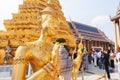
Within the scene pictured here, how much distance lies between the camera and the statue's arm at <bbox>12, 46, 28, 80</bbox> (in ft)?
6.11

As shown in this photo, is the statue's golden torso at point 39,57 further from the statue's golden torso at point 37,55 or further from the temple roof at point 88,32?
the temple roof at point 88,32

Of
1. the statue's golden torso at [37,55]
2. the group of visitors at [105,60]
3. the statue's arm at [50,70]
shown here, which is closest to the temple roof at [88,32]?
the group of visitors at [105,60]

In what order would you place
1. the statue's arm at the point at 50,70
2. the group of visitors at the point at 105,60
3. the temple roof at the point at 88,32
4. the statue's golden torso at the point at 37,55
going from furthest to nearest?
1. the temple roof at the point at 88,32
2. the group of visitors at the point at 105,60
3. the statue's golden torso at the point at 37,55
4. the statue's arm at the point at 50,70

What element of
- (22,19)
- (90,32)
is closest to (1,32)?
(22,19)

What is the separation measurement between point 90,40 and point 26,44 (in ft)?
133

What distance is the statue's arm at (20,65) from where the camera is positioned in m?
1.86

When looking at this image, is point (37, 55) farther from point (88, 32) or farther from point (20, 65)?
point (88, 32)

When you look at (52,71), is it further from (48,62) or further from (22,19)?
(22,19)

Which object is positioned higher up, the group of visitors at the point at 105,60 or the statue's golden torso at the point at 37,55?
the statue's golden torso at the point at 37,55

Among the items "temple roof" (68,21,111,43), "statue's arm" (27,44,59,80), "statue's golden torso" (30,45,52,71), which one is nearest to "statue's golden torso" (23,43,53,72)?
"statue's golden torso" (30,45,52,71)

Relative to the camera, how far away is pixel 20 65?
1.91 metres

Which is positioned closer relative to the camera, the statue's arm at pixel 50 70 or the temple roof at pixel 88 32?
the statue's arm at pixel 50 70

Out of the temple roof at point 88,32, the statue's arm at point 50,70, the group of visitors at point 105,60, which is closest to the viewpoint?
the statue's arm at point 50,70

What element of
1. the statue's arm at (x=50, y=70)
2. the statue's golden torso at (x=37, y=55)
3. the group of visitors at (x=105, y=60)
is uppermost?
the statue's golden torso at (x=37, y=55)
